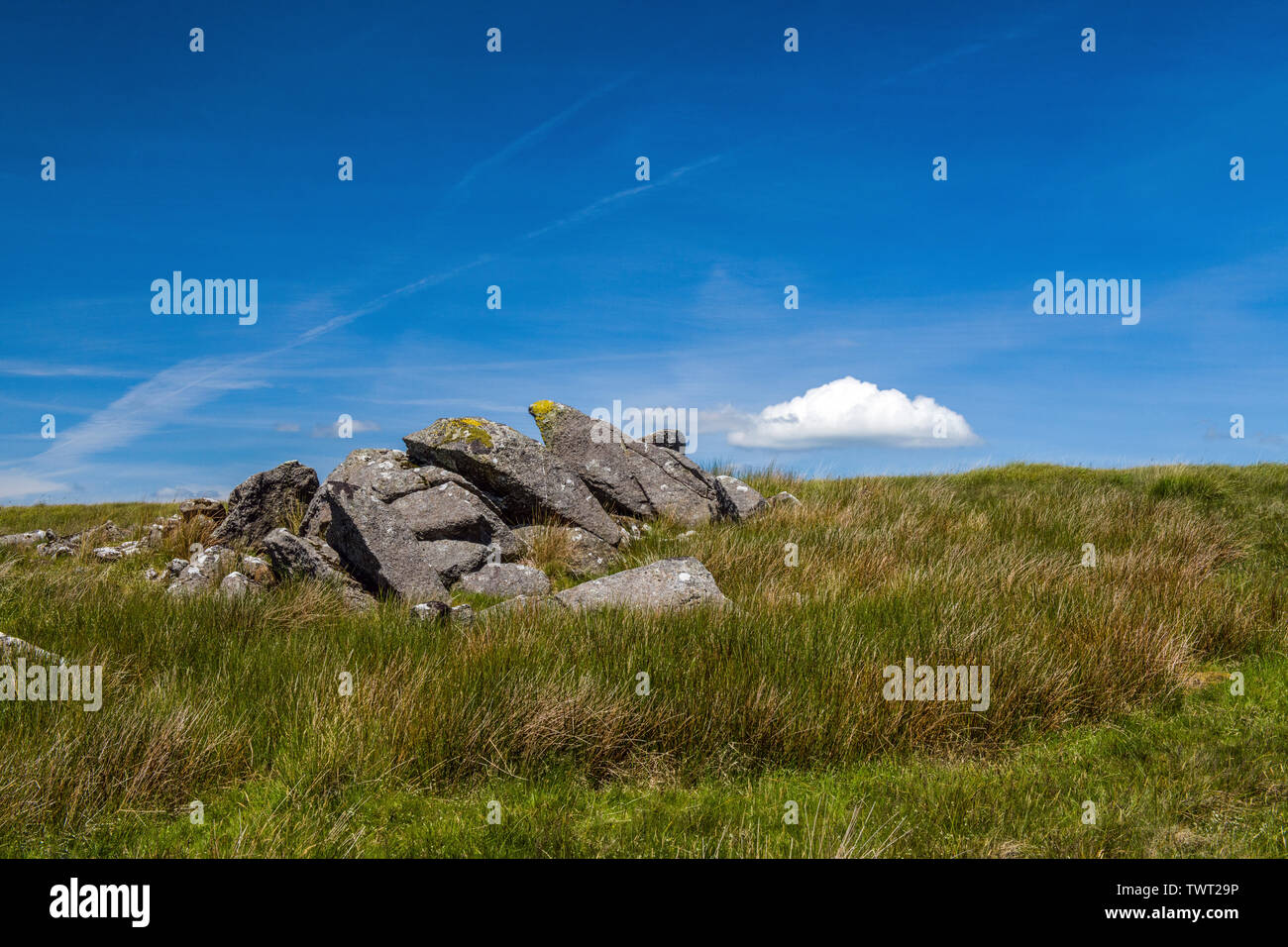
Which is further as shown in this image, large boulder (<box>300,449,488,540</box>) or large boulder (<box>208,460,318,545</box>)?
large boulder (<box>208,460,318,545</box>)

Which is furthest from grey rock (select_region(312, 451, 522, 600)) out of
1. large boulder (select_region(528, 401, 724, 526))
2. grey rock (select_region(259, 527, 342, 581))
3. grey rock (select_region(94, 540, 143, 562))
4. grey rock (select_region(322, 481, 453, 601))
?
grey rock (select_region(94, 540, 143, 562))

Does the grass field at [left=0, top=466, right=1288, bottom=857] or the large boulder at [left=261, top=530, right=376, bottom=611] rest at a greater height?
the large boulder at [left=261, top=530, right=376, bottom=611]

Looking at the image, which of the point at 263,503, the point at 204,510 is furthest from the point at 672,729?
the point at 204,510

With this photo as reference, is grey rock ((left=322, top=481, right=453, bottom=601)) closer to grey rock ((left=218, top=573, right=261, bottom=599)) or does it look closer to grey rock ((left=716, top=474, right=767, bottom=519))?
grey rock ((left=218, top=573, right=261, bottom=599))

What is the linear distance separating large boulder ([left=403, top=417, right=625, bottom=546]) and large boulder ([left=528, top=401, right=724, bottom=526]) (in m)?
0.70

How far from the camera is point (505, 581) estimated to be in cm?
1024

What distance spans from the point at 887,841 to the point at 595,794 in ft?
5.91

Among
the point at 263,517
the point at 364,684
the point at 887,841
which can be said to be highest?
the point at 263,517

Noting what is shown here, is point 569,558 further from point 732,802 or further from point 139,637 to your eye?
point 732,802

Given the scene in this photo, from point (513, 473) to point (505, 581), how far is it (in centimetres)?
260

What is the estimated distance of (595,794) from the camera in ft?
16.5

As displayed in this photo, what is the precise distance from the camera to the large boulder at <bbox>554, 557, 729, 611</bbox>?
26.8 feet
